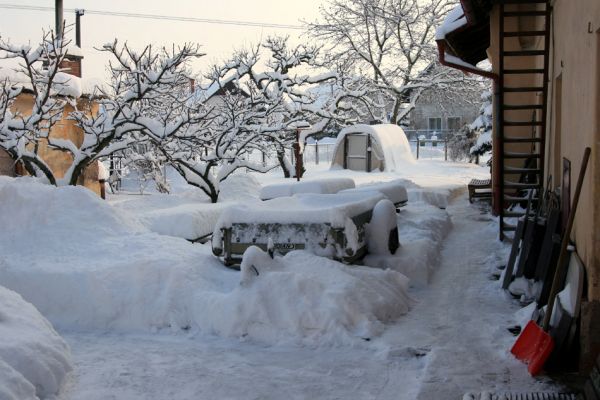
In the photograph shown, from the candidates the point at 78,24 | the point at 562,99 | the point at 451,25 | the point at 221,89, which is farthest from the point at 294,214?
the point at 78,24

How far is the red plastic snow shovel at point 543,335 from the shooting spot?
5062mm

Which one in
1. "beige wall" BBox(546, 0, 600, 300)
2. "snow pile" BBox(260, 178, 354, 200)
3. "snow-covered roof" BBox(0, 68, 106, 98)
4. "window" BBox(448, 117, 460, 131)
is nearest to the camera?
"beige wall" BBox(546, 0, 600, 300)

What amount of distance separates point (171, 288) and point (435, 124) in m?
54.8

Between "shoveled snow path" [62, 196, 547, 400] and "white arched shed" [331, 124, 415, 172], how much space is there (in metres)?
23.0

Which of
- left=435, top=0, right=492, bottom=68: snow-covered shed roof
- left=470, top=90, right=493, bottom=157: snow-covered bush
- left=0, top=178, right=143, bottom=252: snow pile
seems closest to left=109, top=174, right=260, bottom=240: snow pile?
left=0, top=178, right=143, bottom=252: snow pile

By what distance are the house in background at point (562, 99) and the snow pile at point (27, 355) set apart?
3.65 m

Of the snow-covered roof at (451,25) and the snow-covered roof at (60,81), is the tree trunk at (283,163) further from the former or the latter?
the snow-covered roof at (451,25)

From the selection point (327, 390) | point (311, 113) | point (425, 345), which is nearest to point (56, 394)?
point (327, 390)

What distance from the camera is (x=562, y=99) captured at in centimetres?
778

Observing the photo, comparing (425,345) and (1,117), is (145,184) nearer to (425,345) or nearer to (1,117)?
(1,117)

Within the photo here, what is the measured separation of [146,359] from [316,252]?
2.54 meters

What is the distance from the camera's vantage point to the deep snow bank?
648 cm

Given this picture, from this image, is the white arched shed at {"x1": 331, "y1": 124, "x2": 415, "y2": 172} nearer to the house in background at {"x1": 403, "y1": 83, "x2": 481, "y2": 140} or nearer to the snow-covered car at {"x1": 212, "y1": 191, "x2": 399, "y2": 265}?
the house in background at {"x1": 403, "y1": 83, "x2": 481, "y2": 140}

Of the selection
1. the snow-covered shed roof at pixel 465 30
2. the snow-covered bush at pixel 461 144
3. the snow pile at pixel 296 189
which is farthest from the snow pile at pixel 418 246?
the snow-covered bush at pixel 461 144
